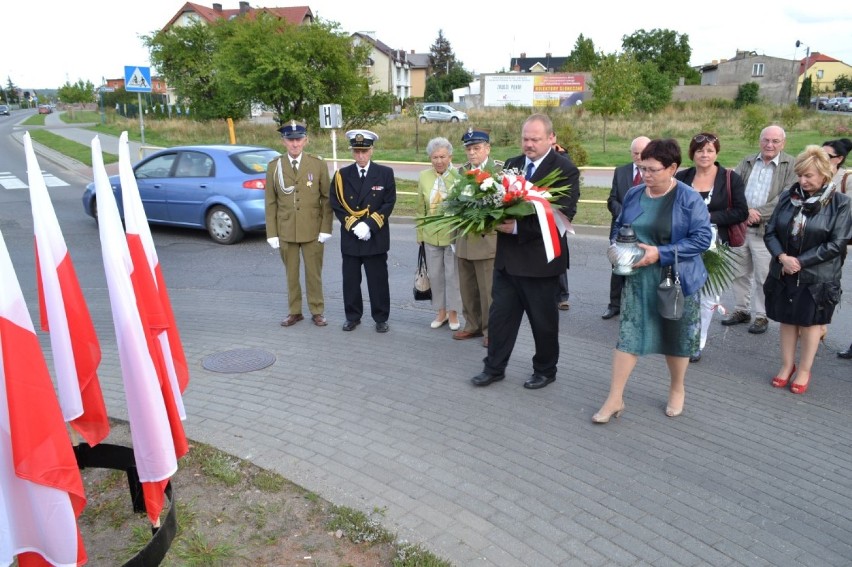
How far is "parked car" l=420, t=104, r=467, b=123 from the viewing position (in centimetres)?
4975

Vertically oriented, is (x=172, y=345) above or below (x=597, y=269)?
above

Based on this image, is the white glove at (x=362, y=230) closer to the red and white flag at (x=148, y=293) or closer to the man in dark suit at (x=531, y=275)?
the man in dark suit at (x=531, y=275)

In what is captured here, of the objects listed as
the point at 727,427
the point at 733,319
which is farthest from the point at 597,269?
the point at 727,427

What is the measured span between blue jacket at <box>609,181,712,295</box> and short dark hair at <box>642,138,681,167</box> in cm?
24

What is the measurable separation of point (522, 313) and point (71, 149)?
92.3 ft

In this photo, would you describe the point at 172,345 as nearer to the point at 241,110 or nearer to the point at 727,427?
the point at 727,427

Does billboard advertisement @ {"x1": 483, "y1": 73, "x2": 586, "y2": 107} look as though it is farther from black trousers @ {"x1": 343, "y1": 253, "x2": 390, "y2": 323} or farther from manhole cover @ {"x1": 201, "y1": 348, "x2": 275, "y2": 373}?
manhole cover @ {"x1": 201, "y1": 348, "x2": 275, "y2": 373}

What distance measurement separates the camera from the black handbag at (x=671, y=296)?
172 inches

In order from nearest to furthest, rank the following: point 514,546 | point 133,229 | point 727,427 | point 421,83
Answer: point 133,229 → point 514,546 → point 727,427 → point 421,83

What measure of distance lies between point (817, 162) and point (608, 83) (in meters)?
23.6

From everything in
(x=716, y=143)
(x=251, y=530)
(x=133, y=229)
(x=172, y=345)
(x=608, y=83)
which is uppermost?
(x=608, y=83)

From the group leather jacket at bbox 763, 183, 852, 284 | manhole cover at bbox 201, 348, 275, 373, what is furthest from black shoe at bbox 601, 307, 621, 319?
manhole cover at bbox 201, 348, 275, 373

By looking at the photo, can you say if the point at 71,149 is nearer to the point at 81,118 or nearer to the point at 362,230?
the point at 362,230

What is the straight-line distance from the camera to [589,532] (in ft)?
11.5
